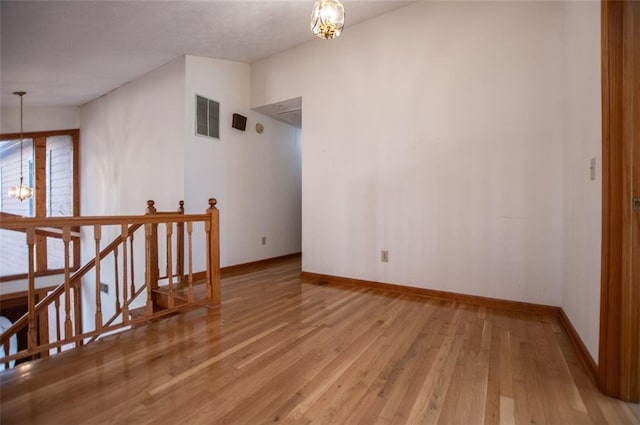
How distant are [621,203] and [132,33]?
4.19 meters

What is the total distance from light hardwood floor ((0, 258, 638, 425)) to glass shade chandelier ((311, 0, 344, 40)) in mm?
2086

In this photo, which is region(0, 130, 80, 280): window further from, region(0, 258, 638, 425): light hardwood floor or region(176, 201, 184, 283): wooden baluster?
region(0, 258, 638, 425): light hardwood floor

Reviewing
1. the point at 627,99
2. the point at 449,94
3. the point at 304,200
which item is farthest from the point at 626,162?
the point at 304,200

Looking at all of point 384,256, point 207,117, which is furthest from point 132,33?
point 384,256

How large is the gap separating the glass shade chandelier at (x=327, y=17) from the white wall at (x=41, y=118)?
5429 mm

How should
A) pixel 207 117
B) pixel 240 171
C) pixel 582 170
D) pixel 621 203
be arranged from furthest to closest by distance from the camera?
pixel 240 171 < pixel 207 117 < pixel 582 170 < pixel 621 203

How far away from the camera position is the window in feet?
16.9

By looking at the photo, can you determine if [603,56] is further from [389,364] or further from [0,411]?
[0,411]

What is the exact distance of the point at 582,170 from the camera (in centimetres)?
174

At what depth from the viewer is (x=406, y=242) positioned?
116 inches

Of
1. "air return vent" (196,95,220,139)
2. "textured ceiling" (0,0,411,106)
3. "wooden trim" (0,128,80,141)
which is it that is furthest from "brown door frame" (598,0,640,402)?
"wooden trim" (0,128,80,141)

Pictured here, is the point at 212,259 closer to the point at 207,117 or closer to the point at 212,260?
the point at 212,260

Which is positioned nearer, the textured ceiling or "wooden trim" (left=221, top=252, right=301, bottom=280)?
the textured ceiling

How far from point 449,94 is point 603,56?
1410 mm
